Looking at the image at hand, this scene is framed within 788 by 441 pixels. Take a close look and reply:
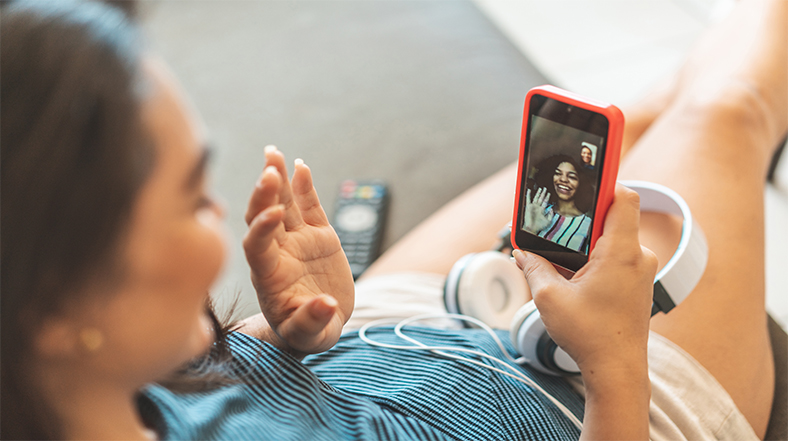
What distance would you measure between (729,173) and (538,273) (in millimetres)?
442

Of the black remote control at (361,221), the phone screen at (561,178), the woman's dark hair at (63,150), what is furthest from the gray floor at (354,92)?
the woman's dark hair at (63,150)

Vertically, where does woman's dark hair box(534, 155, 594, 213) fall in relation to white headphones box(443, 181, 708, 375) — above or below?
above

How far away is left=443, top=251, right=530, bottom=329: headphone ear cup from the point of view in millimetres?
741

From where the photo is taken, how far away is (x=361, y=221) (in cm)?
97

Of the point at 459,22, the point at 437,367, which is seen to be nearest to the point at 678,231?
the point at 437,367

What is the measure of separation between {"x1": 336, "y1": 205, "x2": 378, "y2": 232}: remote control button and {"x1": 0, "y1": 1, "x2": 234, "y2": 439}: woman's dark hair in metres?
0.64

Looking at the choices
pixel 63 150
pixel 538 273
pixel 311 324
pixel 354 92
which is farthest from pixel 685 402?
pixel 354 92

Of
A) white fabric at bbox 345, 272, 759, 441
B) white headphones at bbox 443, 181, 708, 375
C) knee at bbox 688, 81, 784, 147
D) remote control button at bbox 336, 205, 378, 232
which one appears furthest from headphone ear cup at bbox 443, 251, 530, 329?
knee at bbox 688, 81, 784, 147

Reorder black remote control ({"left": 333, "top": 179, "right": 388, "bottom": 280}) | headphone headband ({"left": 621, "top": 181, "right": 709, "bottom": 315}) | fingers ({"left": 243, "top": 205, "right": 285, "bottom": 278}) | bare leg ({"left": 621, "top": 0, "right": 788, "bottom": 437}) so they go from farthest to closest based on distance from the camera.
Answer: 1. black remote control ({"left": 333, "top": 179, "right": 388, "bottom": 280})
2. bare leg ({"left": 621, "top": 0, "right": 788, "bottom": 437})
3. headphone headband ({"left": 621, "top": 181, "right": 709, "bottom": 315})
4. fingers ({"left": 243, "top": 205, "right": 285, "bottom": 278})

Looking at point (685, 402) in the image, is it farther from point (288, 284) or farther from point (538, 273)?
point (288, 284)

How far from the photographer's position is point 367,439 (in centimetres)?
53

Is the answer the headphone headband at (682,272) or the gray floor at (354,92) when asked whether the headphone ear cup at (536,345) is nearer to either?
the headphone headband at (682,272)

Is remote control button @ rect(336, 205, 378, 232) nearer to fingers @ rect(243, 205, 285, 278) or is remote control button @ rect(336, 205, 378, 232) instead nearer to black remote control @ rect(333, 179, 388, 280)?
black remote control @ rect(333, 179, 388, 280)

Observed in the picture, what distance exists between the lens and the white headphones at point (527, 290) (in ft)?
1.93
